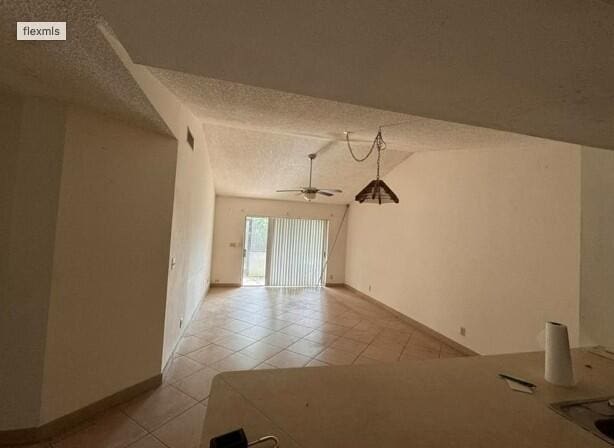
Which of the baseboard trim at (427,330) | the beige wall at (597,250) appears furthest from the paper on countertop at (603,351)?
the baseboard trim at (427,330)

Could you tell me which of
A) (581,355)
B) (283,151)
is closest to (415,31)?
(581,355)

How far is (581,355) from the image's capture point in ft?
5.06

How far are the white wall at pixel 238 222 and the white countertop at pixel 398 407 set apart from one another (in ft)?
18.0

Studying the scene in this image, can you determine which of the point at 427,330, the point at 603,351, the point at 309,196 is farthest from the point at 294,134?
the point at 427,330

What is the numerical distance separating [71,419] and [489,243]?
432 cm

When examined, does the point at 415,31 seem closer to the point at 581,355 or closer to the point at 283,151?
the point at 581,355

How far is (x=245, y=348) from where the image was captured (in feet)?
10.3

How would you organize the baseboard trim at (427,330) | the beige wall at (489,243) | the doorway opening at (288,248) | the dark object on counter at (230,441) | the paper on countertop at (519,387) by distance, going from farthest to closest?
the doorway opening at (288,248)
the baseboard trim at (427,330)
the beige wall at (489,243)
the paper on countertop at (519,387)
the dark object on counter at (230,441)

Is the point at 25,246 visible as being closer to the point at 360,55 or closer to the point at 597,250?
the point at 360,55

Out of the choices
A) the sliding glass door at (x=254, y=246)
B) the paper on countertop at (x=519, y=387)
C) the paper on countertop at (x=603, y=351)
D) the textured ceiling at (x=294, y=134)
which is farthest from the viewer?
the sliding glass door at (x=254, y=246)

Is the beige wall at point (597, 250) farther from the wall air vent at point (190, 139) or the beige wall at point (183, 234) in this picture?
the wall air vent at point (190, 139)

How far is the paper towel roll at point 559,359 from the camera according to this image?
45.9 inches

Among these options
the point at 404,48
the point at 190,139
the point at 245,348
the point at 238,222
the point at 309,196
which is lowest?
the point at 245,348

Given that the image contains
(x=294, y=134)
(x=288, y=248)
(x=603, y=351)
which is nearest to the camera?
(x=603, y=351)
